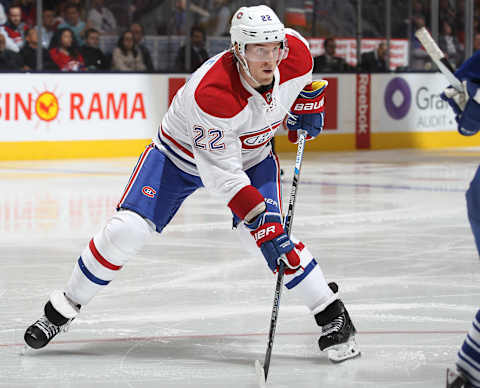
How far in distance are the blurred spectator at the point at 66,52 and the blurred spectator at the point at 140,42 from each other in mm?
758

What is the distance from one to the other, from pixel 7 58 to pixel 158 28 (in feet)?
6.60

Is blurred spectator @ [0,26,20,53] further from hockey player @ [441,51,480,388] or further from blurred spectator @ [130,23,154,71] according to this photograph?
hockey player @ [441,51,480,388]

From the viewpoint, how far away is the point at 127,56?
12.0 m

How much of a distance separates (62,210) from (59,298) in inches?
148

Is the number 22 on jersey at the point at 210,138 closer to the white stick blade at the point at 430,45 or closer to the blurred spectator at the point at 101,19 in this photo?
the white stick blade at the point at 430,45

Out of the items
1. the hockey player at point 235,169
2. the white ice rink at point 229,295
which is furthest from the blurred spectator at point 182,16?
the hockey player at point 235,169

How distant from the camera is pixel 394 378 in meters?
3.21

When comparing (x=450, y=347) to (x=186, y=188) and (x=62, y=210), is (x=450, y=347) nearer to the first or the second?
(x=186, y=188)

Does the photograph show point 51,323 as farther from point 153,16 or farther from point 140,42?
point 153,16

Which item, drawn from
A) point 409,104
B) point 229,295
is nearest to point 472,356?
point 229,295

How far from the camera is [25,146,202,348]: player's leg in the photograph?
3441 mm

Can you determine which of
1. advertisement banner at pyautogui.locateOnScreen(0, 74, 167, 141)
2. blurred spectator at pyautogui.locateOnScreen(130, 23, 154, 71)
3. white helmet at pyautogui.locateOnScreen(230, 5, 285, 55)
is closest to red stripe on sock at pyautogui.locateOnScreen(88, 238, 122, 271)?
white helmet at pyautogui.locateOnScreen(230, 5, 285, 55)

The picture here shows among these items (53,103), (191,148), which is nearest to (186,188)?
(191,148)

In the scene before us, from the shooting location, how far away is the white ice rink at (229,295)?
332 cm
